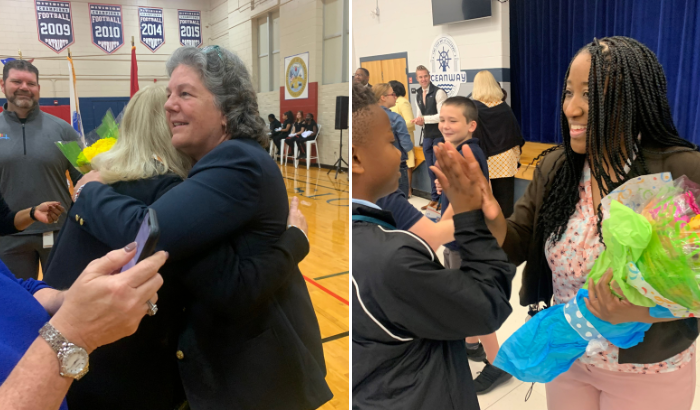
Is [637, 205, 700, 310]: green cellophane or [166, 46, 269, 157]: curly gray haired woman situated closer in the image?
[637, 205, 700, 310]: green cellophane

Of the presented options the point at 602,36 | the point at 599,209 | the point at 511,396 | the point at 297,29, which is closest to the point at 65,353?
the point at 599,209

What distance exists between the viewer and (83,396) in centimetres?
58

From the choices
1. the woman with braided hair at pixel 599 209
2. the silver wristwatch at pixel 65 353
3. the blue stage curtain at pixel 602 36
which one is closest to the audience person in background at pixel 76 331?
the silver wristwatch at pixel 65 353

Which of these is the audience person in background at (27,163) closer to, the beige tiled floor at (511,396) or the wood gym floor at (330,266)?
the wood gym floor at (330,266)

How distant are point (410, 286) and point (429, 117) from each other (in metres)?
0.53

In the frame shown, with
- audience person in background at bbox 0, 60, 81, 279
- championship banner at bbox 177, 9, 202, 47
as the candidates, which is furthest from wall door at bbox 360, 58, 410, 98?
audience person in background at bbox 0, 60, 81, 279

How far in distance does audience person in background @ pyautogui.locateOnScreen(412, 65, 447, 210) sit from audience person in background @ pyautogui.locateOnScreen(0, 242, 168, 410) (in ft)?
1.35

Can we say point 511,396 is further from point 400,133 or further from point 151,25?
point 151,25

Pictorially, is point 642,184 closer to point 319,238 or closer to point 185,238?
point 185,238

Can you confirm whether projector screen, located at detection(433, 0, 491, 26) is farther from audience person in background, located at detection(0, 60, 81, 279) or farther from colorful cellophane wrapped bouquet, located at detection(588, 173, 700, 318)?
audience person in background, located at detection(0, 60, 81, 279)

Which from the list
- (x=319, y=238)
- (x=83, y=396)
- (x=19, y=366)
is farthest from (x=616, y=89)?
(x=319, y=238)

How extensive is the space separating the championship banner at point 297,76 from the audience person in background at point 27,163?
4.21ft

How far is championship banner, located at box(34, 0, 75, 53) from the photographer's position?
968mm

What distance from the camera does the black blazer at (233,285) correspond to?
0.50m
